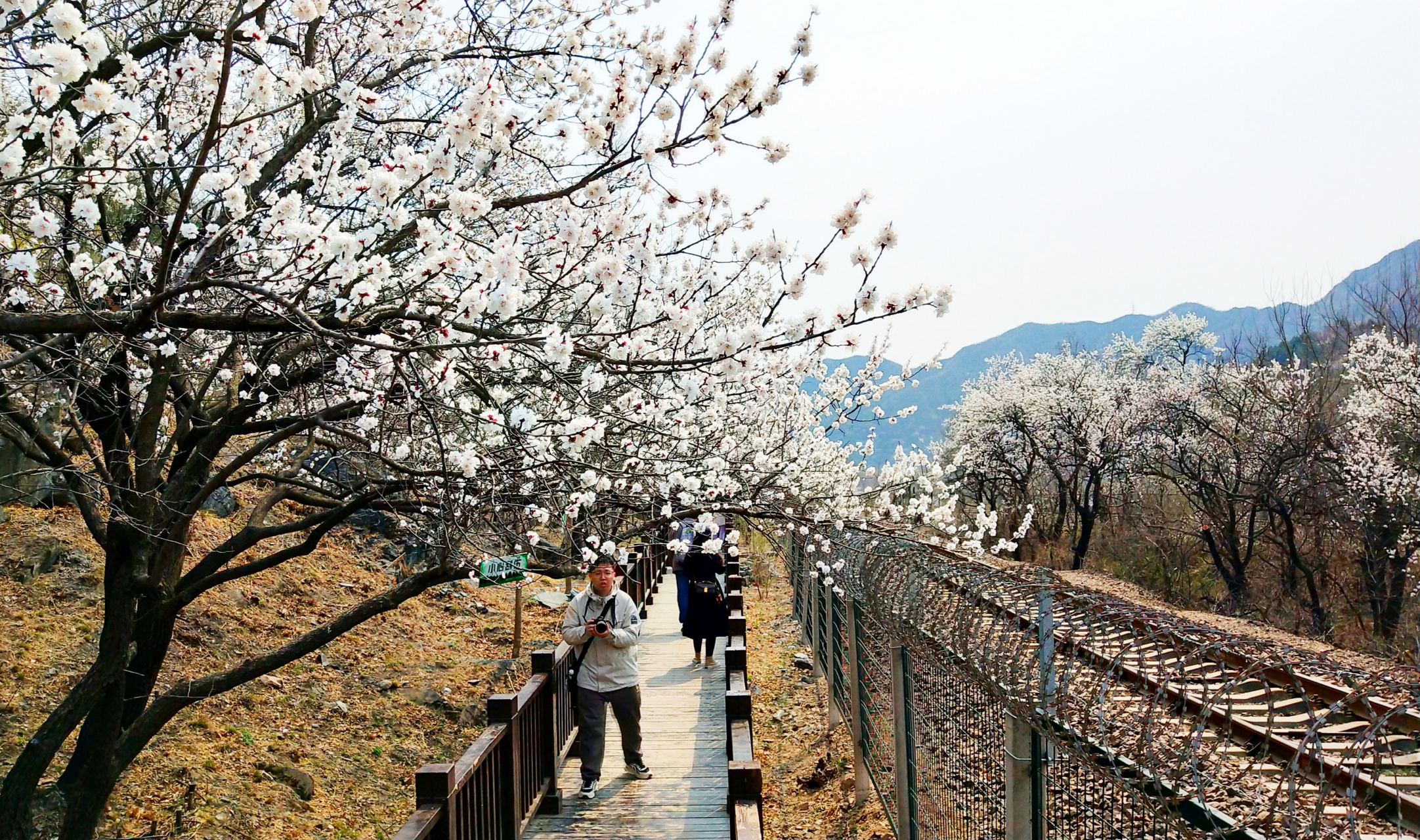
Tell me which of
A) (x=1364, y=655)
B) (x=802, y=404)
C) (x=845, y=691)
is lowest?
(x=1364, y=655)

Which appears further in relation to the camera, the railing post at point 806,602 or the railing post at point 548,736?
the railing post at point 806,602

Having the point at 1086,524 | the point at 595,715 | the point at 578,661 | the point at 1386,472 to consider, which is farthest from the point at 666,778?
the point at 1086,524

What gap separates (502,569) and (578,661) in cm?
201

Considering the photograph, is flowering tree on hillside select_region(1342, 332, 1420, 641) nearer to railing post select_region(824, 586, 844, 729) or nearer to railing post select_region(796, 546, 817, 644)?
railing post select_region(796, 546, 817, 644)

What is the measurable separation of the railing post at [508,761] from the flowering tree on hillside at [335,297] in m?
0.97

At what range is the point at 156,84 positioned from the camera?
230 inches

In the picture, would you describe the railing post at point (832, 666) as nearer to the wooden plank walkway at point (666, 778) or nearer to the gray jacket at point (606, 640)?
the wooden plank walkway at point (666, 778)

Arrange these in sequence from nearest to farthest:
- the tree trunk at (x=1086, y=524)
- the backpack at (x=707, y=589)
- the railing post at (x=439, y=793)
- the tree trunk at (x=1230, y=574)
Result: 1. the railing post at (x=439, y=793)
2. the backpack at (x=707, y=589)
3. the tree trunk at (x=1230, y=574)
4. the tree trunk at (x=1086, y=524)

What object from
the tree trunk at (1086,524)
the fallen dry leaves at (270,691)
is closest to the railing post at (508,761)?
the fallen dry leaves at (270,691)

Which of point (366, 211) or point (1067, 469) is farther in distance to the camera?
point (1067, 469)

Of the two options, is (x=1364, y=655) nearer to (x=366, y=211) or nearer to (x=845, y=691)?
(x=845, y=691)

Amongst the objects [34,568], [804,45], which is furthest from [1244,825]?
[34,568]

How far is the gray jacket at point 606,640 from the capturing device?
7348mm

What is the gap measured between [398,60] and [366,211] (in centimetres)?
103
